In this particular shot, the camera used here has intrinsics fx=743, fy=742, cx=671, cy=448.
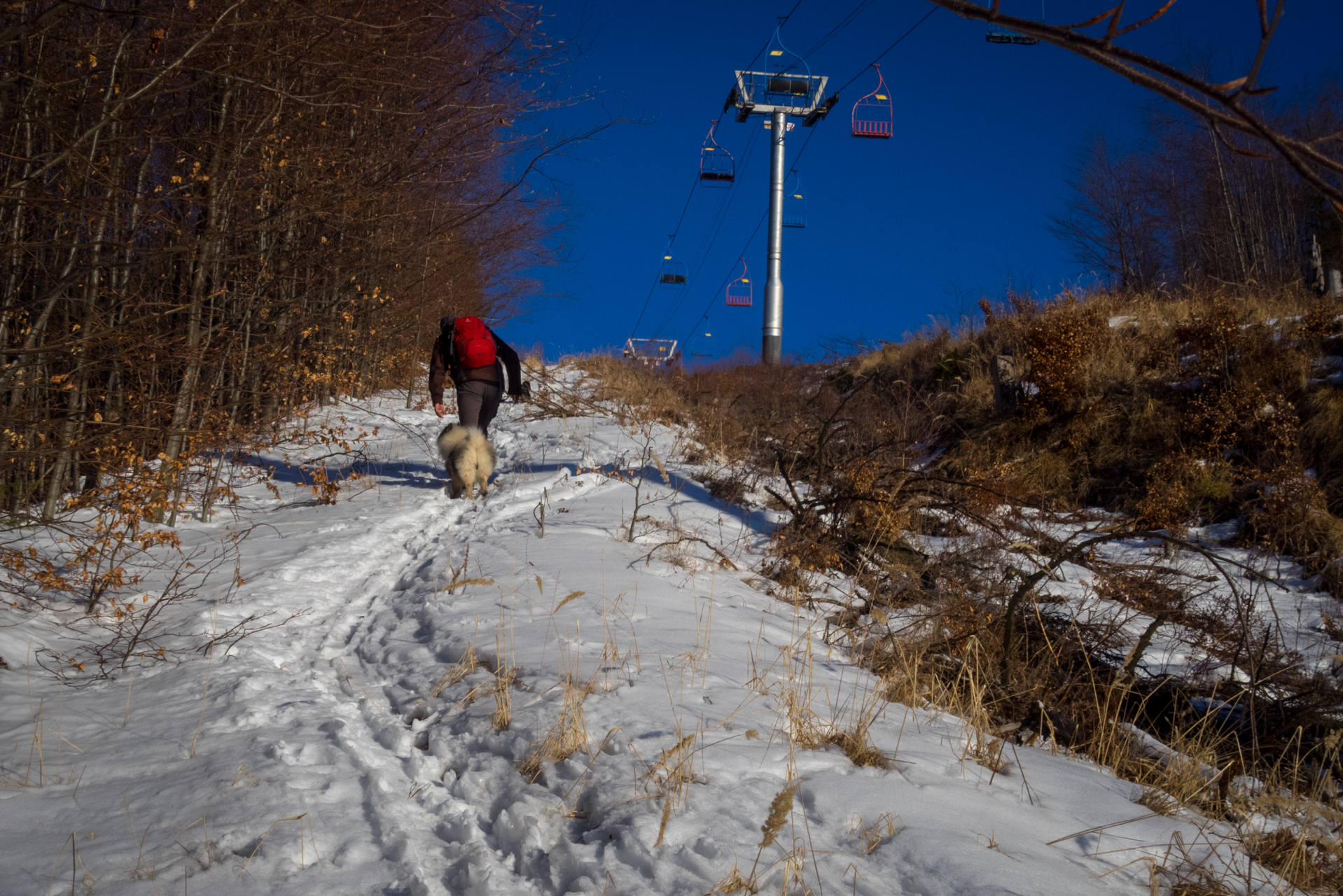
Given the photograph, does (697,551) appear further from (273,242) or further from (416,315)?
(416,315)

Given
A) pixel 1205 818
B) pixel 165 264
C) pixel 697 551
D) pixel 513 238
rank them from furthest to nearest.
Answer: pixel 513 238 < pixel 165 264 < pixel 697 551 < pixel 1205 818

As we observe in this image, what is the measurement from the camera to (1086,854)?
227 centimetres

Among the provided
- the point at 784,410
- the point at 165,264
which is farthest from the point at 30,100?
the point at 784,410

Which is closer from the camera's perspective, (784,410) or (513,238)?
(784,410)

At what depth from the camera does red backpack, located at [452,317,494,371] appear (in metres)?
8.09

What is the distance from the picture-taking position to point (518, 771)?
8.85 ft

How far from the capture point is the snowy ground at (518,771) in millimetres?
2135

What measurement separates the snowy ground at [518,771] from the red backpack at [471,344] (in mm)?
3651

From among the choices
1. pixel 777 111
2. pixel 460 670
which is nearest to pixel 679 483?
pixel 460 670

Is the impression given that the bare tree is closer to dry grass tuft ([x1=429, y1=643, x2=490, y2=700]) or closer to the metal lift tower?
dry grass tuft ([x1=429, y1=643, x2=490, y2=700])

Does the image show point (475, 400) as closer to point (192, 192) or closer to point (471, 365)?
point (471, 365)

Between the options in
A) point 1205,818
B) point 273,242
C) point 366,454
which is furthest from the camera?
point 366,454

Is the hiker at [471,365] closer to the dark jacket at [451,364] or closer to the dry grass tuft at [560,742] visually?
the dark jacket at [451,364]

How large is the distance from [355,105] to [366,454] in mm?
7500
